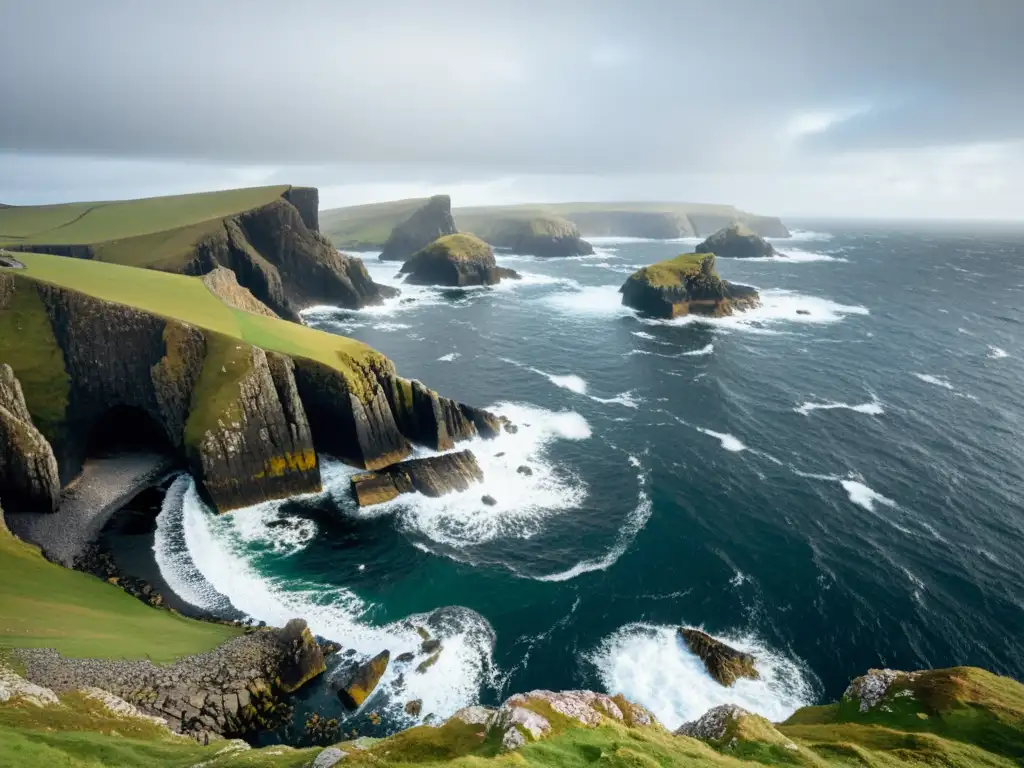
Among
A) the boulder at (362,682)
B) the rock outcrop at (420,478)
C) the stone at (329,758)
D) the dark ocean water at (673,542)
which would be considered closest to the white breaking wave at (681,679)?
the dark ocean water at (673,542)

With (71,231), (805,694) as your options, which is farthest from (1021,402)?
(71,231)

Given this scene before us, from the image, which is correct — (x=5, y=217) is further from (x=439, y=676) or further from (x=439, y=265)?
(x=439, y=676)

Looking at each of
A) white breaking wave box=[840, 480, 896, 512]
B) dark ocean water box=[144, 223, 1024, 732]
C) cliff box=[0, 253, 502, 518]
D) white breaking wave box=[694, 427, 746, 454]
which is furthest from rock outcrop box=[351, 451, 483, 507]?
white breaking wave box=[840, 480, 896, 512]

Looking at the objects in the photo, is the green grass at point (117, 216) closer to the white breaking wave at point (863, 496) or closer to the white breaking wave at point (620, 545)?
the white breaking wave at point (620, 545)

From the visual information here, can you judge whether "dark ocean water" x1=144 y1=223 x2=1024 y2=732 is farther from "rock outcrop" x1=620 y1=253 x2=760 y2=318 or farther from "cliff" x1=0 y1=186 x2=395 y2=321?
"cliff" x1=0 y1=186 x2=395 y2=321

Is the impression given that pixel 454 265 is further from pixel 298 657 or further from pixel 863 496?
pixel 298 657

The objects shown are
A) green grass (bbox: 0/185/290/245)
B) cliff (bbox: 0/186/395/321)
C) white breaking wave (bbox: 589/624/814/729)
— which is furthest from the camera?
green grass (bbox: 0/185/290/245)
